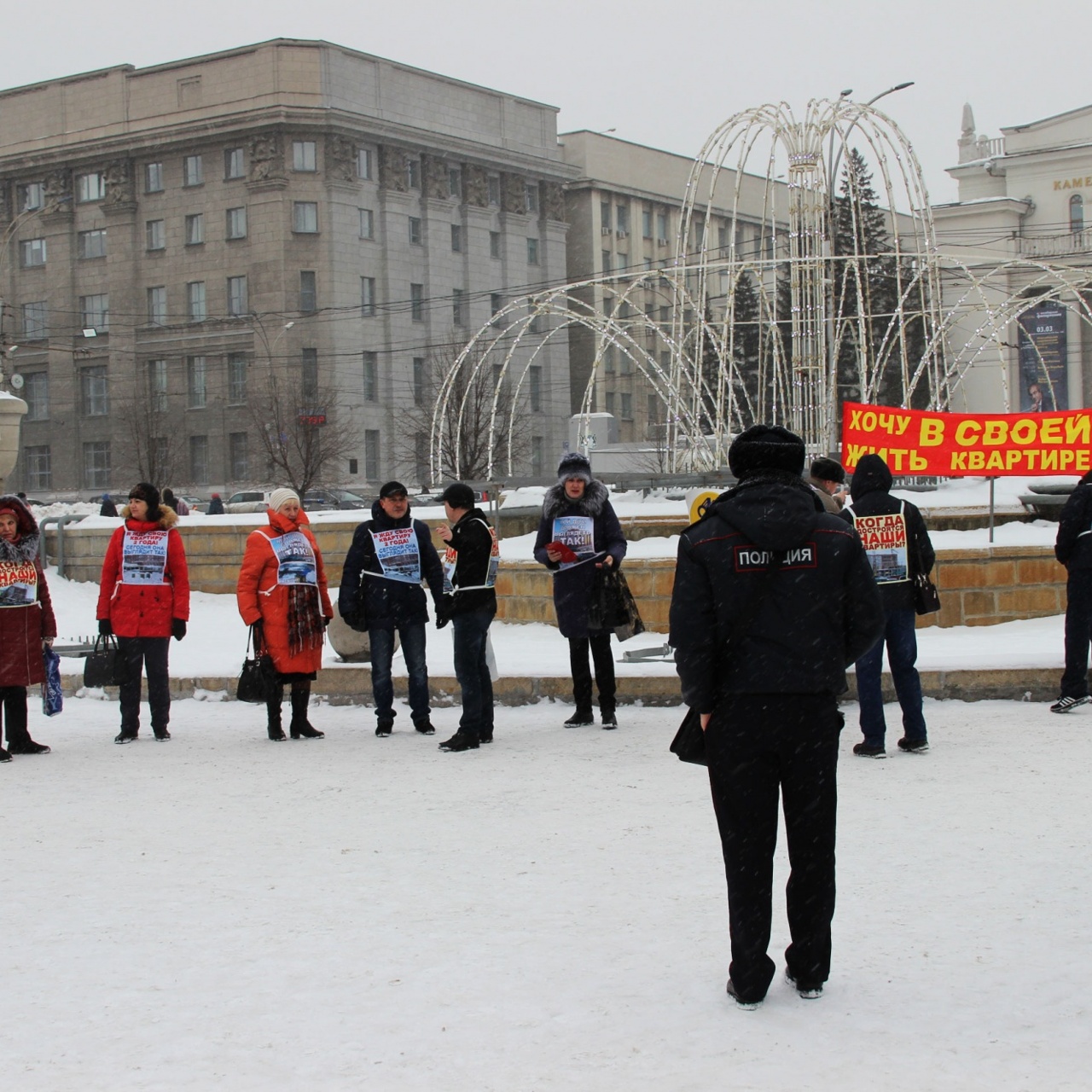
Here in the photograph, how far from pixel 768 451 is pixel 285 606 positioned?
6.52 metres

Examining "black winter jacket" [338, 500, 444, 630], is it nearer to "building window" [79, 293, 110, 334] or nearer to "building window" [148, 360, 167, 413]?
"building window" [148, 360, 167, 413]

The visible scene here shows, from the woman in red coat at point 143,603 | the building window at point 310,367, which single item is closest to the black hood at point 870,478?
the woman in red coat at point 143,603

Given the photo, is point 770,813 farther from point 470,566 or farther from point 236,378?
point 236,378

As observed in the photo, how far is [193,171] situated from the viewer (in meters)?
72.4

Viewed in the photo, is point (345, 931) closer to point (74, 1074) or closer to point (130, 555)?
point (74, 1074)

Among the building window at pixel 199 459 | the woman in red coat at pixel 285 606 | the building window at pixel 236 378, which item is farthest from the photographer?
the building window at pixel 199 459

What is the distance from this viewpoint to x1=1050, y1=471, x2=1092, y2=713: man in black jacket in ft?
34.7

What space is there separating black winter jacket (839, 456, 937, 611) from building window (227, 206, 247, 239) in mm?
65041

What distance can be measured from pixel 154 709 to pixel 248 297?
205 ft

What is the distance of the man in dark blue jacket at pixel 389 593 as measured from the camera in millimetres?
10656

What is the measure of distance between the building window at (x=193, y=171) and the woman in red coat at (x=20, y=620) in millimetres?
65313

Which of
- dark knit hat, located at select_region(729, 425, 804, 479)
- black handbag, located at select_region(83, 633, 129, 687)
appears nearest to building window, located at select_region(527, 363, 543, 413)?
black handbag, located at select_region(83, 633, 129, 687)

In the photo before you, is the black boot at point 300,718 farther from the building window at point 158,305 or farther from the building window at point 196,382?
the building window at point 158,305

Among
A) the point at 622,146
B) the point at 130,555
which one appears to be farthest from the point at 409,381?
the point at 130,555
